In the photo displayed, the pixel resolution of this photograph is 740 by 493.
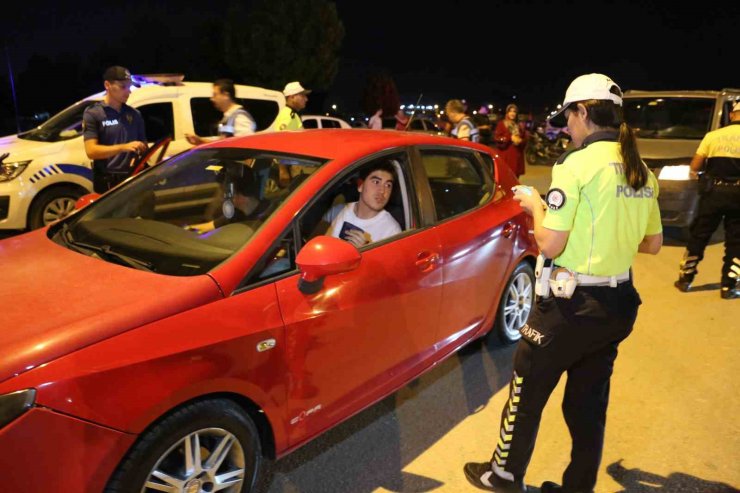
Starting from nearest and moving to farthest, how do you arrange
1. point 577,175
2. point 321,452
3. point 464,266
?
point 577,175 → point 321,452 → point 464,266

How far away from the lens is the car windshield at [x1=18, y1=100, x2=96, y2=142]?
6938mm

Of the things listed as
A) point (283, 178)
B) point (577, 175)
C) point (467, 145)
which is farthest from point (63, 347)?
point (467, 145)

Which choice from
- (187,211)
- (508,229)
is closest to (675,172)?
(508,229)

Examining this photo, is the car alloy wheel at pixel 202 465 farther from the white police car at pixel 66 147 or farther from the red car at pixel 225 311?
the white police car at pixel 66 147

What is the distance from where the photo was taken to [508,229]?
150 inches

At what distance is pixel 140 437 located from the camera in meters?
1.92

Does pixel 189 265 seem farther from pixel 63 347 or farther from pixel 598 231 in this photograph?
pixel 598 231

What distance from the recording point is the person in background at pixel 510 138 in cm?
902

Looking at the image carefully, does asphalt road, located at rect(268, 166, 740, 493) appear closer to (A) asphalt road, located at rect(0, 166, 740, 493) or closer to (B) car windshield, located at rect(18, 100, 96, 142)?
(A) asphalt road, located at rect(0, 166, 740, 493)

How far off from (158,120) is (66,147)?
1089 mm

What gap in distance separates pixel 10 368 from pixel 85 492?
445 millimetres

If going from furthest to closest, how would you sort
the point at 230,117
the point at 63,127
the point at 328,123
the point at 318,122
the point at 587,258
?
the point at 328,123 < the point at 318,122 < the point at 63,127 < the point at 230,117 < the point at 587,258

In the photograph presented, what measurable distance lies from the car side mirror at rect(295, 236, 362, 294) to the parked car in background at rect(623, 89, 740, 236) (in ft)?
18.3

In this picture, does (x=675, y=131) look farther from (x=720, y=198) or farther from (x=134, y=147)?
(x=134, y=147)
